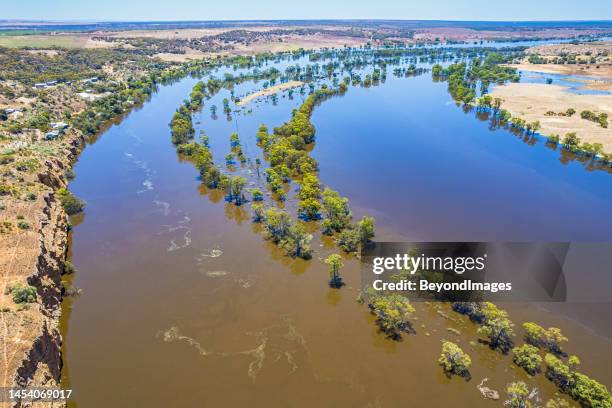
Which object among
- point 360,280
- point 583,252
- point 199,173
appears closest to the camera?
point 360,280

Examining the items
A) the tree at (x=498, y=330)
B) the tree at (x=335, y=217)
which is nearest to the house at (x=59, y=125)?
the tree at (x=335, y=217)

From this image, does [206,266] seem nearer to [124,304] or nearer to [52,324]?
[124,304]

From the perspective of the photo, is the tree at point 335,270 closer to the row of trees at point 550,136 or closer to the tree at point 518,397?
the tree at point 518,397

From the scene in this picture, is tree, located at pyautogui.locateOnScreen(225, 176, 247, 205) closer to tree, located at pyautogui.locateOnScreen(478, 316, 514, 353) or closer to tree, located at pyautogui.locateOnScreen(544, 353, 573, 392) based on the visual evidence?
tree, located at pyautogui.locateOnScreen(478, 316, 514, 353)

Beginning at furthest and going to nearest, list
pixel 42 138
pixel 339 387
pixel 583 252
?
pixel 42 138
pixel 583 252
pixel 339 387

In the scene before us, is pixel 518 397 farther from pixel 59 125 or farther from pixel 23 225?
pixel 59 125

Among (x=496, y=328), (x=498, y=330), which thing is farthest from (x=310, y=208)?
(x=498, y=330)

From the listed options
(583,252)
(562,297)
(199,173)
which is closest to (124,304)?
(199,173)
